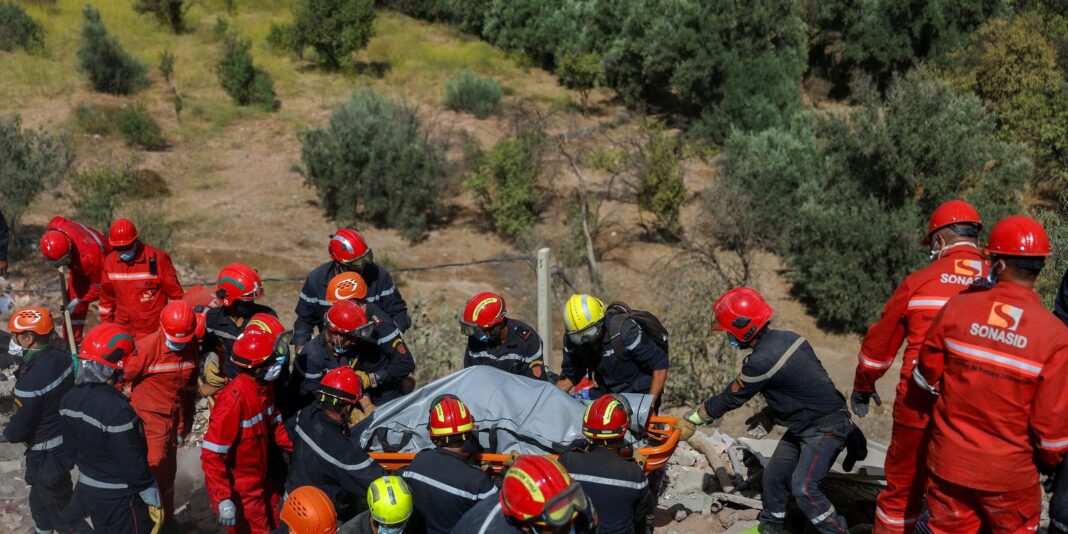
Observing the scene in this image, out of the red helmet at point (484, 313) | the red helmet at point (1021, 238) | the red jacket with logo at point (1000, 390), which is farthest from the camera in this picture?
the red helmet at point (484, 313)

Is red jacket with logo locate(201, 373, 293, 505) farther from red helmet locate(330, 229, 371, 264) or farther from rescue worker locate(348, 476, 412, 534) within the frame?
red helmet locate(330, 229, 371, 264)

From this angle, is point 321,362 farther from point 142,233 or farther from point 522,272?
point 522,272

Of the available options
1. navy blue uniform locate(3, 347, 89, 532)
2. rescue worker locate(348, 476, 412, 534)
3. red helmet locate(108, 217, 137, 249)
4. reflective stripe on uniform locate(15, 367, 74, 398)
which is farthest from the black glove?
red helmet locate(108, 217, 137, 249)

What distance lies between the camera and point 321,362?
19.6ft

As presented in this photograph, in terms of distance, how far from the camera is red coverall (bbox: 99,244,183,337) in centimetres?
705

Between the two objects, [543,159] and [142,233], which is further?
[543,159]

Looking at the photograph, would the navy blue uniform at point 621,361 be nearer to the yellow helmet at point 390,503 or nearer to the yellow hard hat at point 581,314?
the yellow hard hat at point 581,314

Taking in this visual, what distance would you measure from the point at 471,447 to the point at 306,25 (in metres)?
28.5

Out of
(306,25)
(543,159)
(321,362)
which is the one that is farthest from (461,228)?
(321,362)

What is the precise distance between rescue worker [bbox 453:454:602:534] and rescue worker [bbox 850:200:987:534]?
2.12 meters

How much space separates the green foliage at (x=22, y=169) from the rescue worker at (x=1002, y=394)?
16.0 meters

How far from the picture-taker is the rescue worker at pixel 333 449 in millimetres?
4938

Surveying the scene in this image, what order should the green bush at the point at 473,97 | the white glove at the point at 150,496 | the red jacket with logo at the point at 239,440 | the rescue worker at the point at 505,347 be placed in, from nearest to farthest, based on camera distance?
the white glove at the point at 150,496, the red jacket with logo at the point at 239,440, the rescue worker at the point at 505,347, the green bush at the point at 473,97

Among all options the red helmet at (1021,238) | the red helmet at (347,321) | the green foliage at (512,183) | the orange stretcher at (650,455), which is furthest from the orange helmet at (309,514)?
the green foliage at (512,183)
